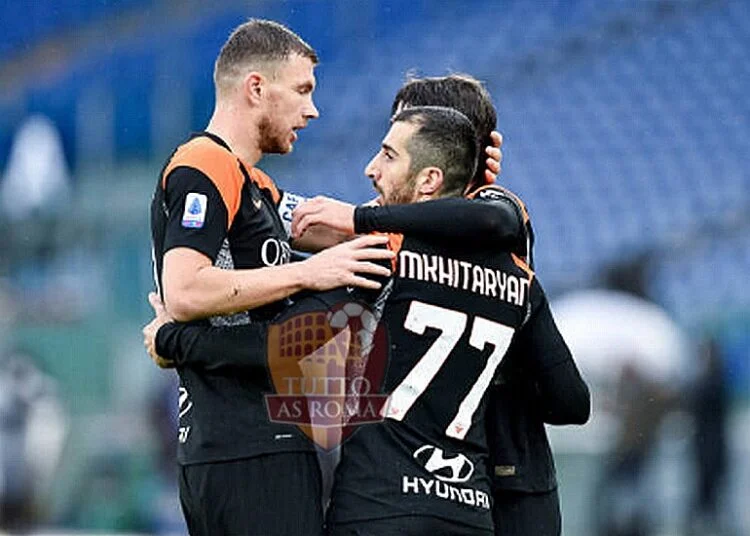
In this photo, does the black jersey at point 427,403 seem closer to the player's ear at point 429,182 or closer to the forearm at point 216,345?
the player's ear at point 429,182

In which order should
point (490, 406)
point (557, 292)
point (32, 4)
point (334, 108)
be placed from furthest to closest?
point (32, 4) → point (334, 108) → point (557, 292) → point (490, 406)

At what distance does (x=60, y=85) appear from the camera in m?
13.3

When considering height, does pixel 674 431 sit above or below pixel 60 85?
below

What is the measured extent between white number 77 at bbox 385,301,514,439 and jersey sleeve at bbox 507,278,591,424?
248mm

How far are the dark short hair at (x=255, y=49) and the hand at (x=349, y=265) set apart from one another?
0.66 m

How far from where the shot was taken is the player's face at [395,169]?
3957mm

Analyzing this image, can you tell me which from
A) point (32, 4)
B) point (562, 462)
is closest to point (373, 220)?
point (562, 462)

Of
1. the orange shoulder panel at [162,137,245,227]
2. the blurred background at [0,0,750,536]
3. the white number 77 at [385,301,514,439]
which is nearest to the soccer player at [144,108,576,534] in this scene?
the white number 77 at [385,301,514,439]

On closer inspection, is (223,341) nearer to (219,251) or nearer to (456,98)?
(219,251)

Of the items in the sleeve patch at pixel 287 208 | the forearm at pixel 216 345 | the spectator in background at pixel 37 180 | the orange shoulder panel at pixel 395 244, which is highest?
the spectator in background at pixel 37 180

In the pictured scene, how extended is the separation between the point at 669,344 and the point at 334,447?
661cm

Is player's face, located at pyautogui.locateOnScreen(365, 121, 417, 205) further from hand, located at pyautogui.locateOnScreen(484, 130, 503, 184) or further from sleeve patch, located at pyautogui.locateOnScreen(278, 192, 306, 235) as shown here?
hand, located at pyautogui.locateOnScreen(484, 130, 503, 184)

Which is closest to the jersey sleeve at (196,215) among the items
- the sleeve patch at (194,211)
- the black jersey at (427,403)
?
the sleeve patch at (194,211)

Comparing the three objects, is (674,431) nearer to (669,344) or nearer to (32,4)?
(669,344)
